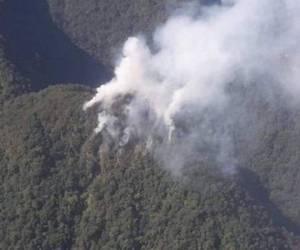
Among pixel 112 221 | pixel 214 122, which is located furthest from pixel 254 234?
pixel 214 122

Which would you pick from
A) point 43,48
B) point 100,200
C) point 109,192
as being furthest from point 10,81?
point 109,192

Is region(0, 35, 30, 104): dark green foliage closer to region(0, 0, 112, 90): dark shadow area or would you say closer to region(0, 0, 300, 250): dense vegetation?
region(0, 0, 300, 250): dense vegetation

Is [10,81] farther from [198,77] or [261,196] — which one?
[261,196]

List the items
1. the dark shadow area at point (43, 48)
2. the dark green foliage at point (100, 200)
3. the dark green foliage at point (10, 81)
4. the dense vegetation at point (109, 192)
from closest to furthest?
1. the dark green foliage at point (100, 200)
2. the dense vegetation at point (109, 192)
3. the dark green foliage at point (10, 81)
4. the dark shadow area at point (43, 48)

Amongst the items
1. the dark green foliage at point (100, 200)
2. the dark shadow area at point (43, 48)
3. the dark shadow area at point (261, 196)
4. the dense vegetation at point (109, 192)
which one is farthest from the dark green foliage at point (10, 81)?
the dark shadow area at point (261, 196)

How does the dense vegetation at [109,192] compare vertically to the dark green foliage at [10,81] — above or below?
below

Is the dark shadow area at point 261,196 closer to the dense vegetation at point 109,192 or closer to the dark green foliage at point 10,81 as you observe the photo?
the dense vegetation at point 109,192

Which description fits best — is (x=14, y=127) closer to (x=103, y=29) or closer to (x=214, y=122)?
(x=214, y=122)
